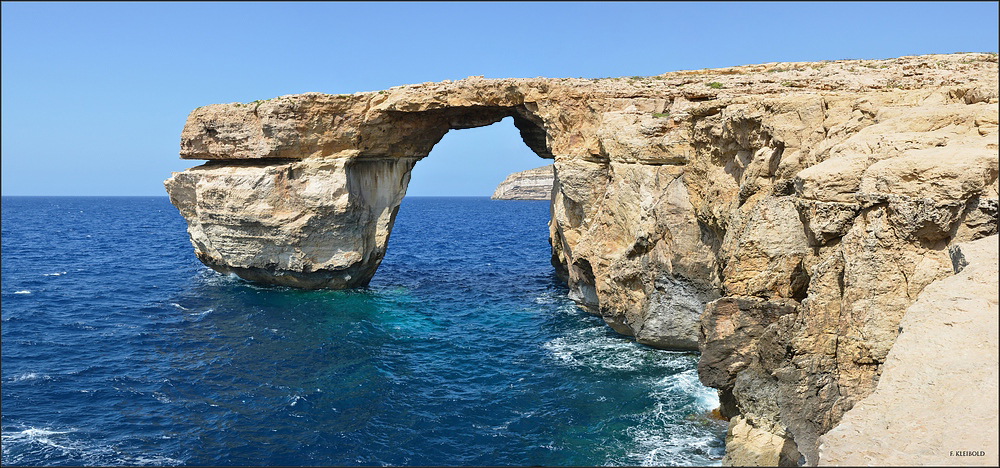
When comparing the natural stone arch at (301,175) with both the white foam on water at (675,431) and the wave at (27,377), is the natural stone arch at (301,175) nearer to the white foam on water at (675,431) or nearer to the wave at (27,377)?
the wave at (27,377)

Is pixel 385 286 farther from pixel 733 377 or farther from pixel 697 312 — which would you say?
pixel 733 377

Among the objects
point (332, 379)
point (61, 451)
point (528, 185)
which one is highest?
point (528, 185)

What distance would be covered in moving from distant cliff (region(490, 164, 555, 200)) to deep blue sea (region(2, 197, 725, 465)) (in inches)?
4744

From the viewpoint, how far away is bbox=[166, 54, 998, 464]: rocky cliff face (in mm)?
10672

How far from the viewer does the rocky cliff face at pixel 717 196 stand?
420 inches

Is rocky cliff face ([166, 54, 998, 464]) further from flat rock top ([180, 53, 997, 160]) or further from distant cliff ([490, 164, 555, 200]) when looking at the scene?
distant cliff ([490, 164, 555, 200])

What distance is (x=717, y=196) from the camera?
62.4 feet

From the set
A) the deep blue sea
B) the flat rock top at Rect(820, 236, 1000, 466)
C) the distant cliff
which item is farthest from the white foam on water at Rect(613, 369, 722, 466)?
the distant cliff

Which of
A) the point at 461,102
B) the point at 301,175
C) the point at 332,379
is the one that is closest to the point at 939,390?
the point at 332,379

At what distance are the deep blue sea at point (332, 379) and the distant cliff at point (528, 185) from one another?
12051 centimetres

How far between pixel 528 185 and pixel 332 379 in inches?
5824

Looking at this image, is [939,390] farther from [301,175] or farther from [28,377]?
[301,175]

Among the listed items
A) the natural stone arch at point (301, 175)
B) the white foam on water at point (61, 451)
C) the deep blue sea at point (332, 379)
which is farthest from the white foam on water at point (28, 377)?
the natural stone arch at point (301, 175)

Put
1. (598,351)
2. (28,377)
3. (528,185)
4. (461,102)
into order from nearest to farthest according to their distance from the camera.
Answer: (28,377) → (598,351) → (461,102) → (528,185)
